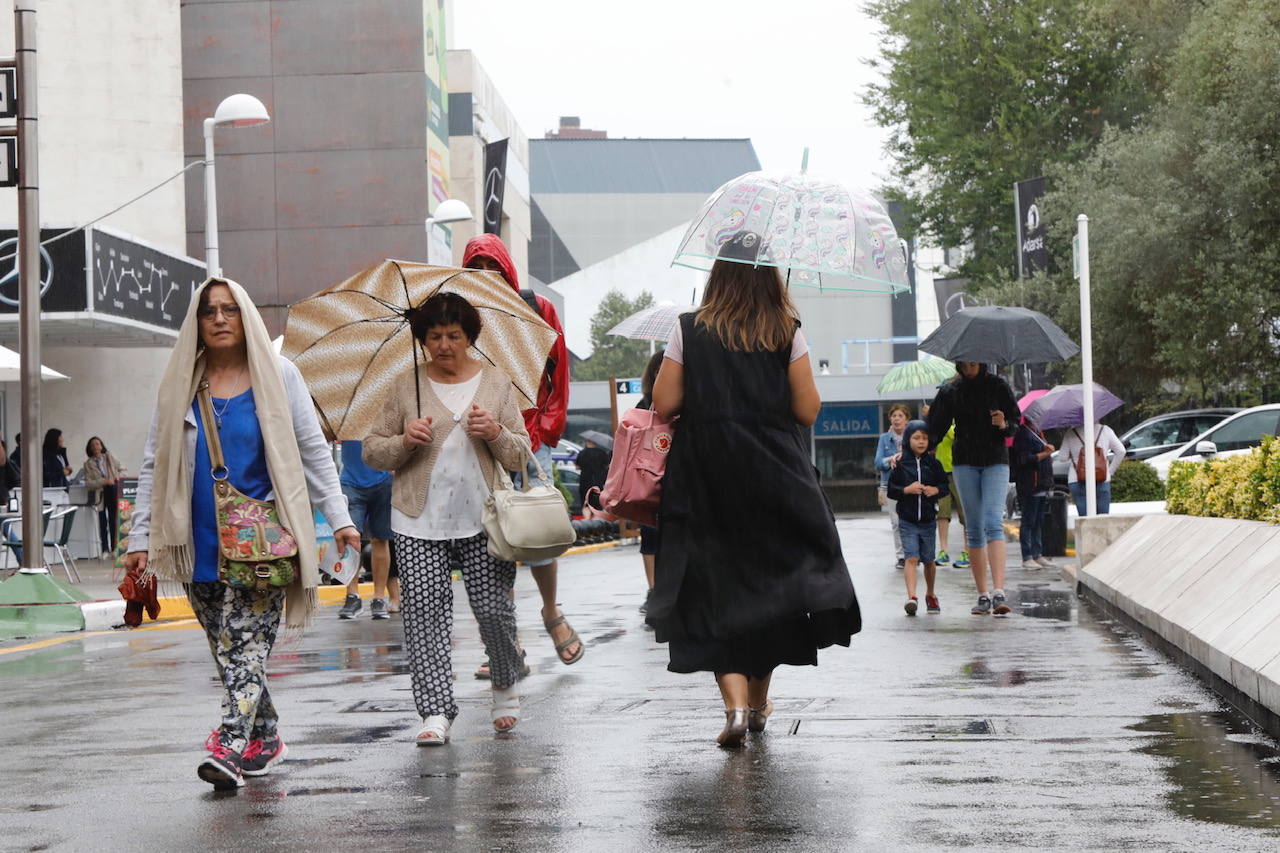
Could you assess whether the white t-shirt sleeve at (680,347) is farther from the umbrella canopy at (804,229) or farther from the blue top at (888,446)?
the blue top at (888,446)

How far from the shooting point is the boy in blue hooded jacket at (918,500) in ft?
44.1

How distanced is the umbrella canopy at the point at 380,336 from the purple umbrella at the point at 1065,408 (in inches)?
589

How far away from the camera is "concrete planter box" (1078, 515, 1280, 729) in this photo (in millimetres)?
7457

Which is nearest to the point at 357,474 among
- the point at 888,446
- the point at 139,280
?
the point at 888,446

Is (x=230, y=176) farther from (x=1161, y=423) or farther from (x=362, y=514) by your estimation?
(x=362, y=514)

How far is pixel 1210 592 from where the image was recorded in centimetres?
939

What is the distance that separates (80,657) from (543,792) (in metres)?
6.49

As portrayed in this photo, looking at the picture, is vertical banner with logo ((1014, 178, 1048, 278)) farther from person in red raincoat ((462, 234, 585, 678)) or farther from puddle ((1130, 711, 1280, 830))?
puddle ((1130, 711, 1280, 830))

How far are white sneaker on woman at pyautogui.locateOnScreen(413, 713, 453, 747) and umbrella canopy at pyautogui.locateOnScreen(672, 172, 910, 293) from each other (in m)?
1.98

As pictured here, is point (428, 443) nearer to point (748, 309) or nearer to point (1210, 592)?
point (748, 309)

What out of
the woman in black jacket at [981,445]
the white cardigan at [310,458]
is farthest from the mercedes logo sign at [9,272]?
the white cardigan at [310,458]

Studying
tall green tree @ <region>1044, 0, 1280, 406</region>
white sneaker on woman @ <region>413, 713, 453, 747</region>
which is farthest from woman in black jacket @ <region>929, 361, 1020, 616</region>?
tall green tree @ <region>1044, 0, 1280, 406</region>

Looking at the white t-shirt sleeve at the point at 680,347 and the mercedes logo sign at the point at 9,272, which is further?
the mercedes logo sign at the point at 9,272

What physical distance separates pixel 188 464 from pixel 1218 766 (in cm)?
356
